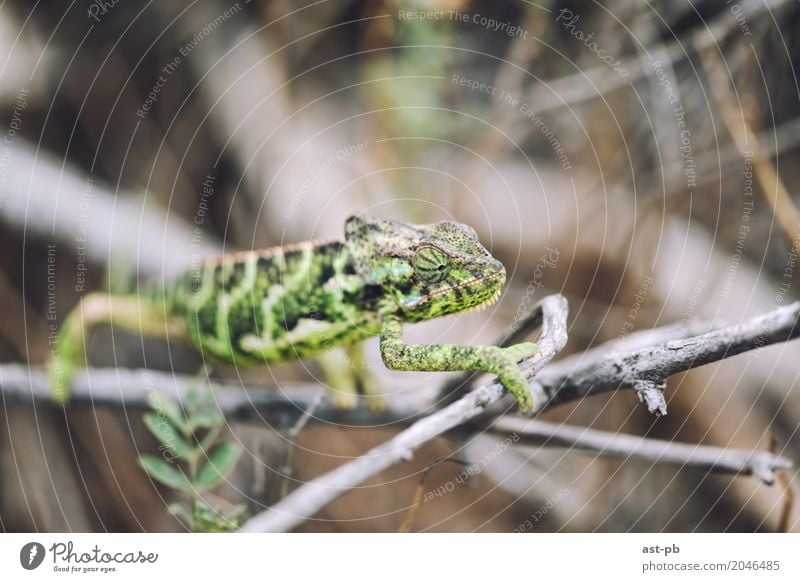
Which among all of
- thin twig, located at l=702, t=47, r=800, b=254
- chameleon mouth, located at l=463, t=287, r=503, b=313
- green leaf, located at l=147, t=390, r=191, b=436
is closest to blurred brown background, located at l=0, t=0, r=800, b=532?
thin twig, located at l=702, t=47, r=800, b=254

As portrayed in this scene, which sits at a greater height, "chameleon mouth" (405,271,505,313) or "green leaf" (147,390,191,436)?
"chameleon mouth" (405,271,505,313)

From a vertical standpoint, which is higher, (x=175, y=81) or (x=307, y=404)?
(x=175, y=81)

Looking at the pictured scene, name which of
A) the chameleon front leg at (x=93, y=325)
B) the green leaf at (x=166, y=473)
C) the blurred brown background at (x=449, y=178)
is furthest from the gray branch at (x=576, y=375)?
the chameleon front leg at (x=93, y=325)

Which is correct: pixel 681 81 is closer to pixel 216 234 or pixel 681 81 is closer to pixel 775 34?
pixel 775 34

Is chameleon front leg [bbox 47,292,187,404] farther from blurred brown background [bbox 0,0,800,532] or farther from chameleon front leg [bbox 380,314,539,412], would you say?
chameleon front leg [bbox 380,314,539,412]

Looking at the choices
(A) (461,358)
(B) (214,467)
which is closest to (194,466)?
(B) (214,467)

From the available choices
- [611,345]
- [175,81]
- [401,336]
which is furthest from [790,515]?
[175,81]

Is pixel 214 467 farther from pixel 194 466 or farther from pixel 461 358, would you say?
pixel 461 358

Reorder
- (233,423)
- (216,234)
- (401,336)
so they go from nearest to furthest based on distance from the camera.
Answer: (401,336), (233,423), (216,234)
